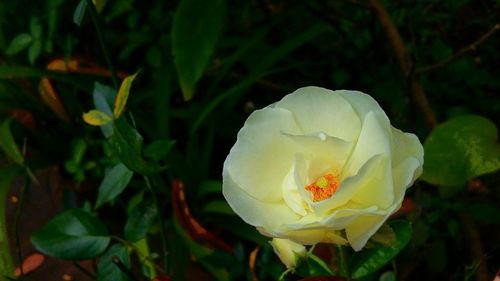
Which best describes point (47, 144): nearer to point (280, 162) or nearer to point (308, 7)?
point (308, 7)

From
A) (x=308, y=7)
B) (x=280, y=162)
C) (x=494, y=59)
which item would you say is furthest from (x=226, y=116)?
(x=280, y=162)

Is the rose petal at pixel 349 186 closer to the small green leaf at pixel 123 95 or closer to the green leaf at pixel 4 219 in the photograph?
the small green leaf at pixel 123 95

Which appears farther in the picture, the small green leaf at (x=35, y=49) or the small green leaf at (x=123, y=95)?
the small green leaf at (x=35, y=49)

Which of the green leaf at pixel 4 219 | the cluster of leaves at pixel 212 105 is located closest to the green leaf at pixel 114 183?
the cluster of leaves at pixel 212 105

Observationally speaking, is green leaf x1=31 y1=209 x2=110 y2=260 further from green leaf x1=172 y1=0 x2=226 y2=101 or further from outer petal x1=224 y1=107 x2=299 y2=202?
green leaf x1=172 y1=0 x2=226 y2=101

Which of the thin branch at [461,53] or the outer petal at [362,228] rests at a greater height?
the outer petal at [362,228]
